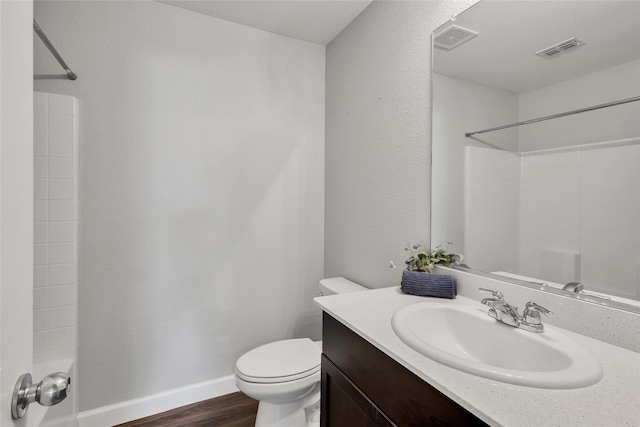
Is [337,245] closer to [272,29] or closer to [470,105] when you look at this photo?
[470,105]

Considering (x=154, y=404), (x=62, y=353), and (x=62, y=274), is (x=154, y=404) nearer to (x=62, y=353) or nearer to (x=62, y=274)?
(x=62, y=353)

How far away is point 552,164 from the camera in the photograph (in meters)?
0.93

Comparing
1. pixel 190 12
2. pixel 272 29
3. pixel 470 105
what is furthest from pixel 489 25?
pixel 190 12

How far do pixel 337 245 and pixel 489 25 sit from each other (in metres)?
1.41

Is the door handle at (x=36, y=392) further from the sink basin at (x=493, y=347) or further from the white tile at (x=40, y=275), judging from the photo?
the white tile at (x=40, y=275)

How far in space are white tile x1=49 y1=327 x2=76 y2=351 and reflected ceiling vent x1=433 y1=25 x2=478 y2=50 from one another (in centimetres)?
217

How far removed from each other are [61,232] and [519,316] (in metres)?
1.91

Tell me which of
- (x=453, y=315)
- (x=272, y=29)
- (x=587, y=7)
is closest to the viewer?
(x=587, y=7)

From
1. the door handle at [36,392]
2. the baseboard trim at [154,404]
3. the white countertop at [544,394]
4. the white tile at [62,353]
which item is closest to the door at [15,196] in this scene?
the door handle at [36,392]

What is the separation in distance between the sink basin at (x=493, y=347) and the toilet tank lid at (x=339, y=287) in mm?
736

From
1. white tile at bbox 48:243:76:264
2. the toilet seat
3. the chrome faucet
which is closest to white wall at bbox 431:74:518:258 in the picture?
the chrome faucet

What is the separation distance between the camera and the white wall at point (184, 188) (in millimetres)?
1593

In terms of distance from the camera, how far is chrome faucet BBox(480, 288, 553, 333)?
33.0 inches

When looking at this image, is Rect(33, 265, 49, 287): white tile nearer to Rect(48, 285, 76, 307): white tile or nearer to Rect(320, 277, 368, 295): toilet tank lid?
Rect(48, 285, 76, 307): white tile
